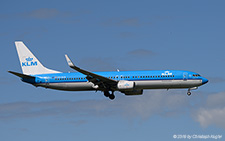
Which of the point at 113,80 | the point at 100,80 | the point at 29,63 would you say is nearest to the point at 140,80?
the point at 113,80

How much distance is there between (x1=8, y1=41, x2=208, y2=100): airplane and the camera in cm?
7012

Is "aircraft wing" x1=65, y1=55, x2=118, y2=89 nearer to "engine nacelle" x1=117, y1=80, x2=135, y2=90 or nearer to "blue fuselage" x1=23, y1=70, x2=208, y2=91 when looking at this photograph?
"engine nacelle" x1=117, y1=80, x2=135, y2=90

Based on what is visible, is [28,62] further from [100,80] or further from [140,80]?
[140,80]

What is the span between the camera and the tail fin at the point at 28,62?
7775 cm

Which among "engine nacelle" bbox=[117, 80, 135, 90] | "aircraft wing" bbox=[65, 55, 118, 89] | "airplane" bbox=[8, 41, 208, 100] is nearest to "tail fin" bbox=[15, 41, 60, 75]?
"airplane" bbox=[8, 41, 208, 100]

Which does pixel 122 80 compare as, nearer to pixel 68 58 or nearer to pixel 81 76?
pixel 81 76

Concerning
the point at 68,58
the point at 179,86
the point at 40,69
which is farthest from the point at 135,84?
the point at 40,69

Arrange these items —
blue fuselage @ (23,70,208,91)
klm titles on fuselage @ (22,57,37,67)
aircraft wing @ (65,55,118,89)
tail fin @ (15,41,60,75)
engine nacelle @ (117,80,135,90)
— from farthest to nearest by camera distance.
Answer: klm titles on fuselage @ (22,57,37,67) < tail fin @ (15,41,60,75) < blue fuselage @ (23,70,208,91) < engine nacelle @ (117,80,135,90) < aircraft wing @ (65,55,118,89)

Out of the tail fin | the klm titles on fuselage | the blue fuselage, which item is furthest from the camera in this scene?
the klm titles on fuselage

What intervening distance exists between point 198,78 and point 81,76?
1864 centimetres

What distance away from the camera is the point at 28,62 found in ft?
262

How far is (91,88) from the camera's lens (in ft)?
242

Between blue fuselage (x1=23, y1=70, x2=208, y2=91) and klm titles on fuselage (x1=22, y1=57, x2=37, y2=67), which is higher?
klm titles on fuselage (x1=22, y1=57, x2=37, y2=67)

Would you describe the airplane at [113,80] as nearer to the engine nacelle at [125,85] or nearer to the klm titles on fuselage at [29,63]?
the engine nacelle at [125,85]
